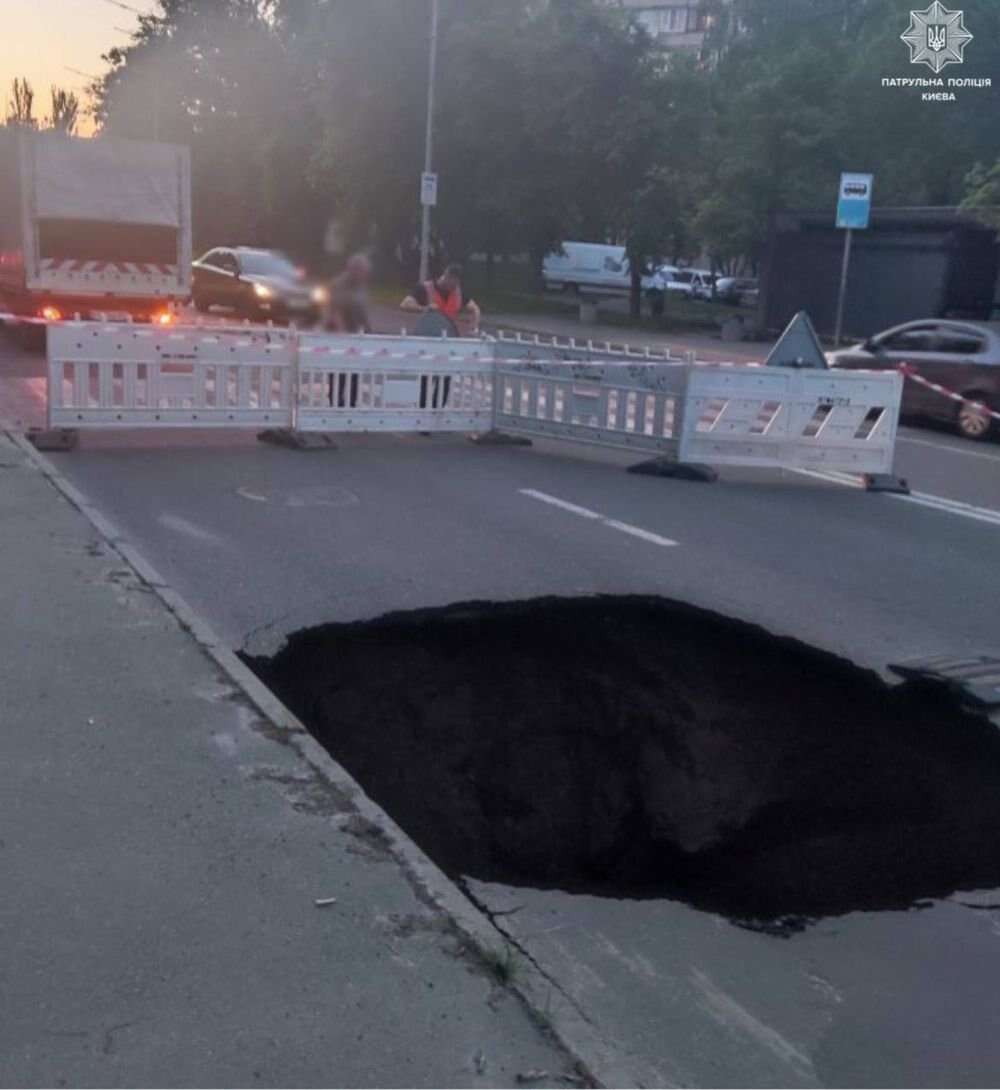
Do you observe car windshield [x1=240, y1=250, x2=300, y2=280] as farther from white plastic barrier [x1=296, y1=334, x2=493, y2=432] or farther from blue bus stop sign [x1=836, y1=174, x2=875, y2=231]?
blue bus stop sign [x1=836, y1=174, x2=875, y2=231]

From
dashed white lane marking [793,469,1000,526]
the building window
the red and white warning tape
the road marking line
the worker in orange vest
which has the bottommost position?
the road marking line

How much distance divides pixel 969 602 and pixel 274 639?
4664mm

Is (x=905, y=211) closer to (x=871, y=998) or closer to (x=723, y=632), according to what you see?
(x=723, y=632)

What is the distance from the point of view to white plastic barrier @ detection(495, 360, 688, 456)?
14.1 meters

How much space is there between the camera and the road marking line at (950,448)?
57.9 ft

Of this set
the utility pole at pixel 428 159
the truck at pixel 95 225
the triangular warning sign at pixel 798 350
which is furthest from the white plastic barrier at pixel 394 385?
the utility pole at pixel 428 159

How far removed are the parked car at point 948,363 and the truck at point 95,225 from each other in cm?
1143

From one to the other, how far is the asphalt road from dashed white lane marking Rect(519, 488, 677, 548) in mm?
42

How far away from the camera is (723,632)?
8.37 meters

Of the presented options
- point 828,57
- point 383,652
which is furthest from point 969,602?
point 828,57

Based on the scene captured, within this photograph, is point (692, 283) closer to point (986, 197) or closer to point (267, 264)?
point (986, 197)

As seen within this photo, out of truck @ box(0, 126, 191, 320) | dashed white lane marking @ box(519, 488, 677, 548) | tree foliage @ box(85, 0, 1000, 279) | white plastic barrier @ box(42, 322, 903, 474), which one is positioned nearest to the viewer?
tree foliage @ box(85, 0, 1000, 279)

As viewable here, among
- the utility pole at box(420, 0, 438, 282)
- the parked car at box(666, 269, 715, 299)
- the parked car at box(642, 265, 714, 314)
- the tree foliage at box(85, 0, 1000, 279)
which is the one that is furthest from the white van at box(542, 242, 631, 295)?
the utility pole at box(420, 0, 438, 282)

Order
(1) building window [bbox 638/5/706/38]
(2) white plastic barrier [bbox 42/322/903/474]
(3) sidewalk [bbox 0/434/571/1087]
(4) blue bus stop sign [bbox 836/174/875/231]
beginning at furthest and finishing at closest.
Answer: (1) building window [bbox 638/5/706/38] → (4) blue bus stop sign [bbox 836/174/875/231] → (2) white plastic barrier [bbox 42/322/903/474] → (3) sidewalk [bbox 0/434/571/1087]
